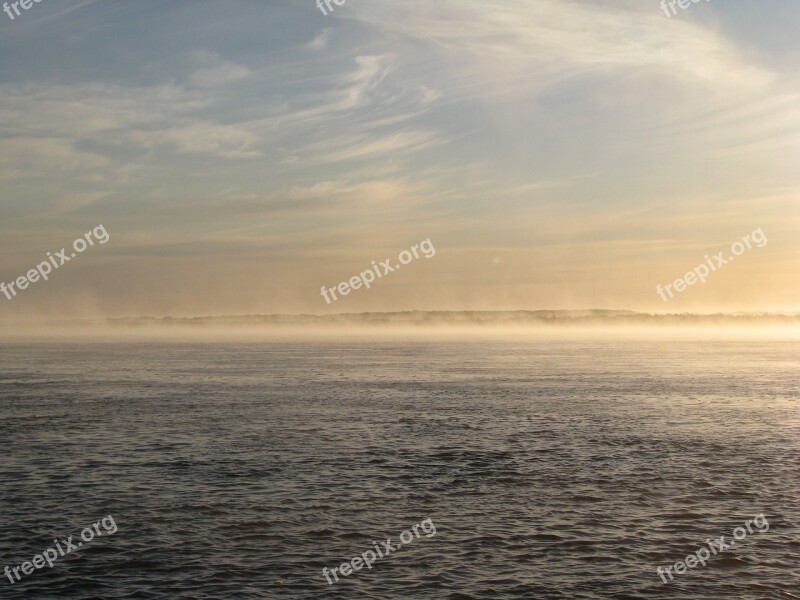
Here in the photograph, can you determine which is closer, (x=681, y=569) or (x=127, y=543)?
(x=681, y=569)

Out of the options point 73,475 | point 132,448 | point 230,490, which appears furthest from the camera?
point 132,448

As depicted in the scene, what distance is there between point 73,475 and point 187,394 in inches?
1295

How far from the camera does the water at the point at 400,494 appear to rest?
2061cm

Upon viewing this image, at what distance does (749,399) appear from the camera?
2393 inches

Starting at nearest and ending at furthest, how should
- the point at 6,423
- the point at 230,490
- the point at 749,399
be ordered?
the point at 230,490, the point at 6,423, the point at 749,399

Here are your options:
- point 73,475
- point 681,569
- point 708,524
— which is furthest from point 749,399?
point 73,475

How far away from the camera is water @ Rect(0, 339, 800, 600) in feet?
67.6

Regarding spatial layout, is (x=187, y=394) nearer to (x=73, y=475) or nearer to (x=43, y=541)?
(x=73, y=475)

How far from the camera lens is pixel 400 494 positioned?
94.2 feet

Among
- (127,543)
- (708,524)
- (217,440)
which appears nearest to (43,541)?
(127,543)

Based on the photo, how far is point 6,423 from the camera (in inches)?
1761

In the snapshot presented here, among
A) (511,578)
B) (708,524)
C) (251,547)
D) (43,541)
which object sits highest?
(43,541)

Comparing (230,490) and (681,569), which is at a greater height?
(230,490)

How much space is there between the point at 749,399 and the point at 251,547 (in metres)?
48.4
